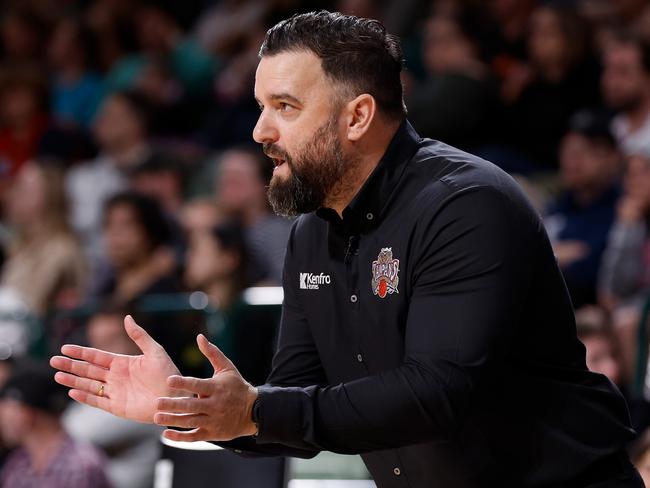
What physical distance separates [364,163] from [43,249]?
4.69 meters

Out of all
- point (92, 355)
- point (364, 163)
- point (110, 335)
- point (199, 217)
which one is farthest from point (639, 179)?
A: point (92, 355)

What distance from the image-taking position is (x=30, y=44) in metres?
9.43

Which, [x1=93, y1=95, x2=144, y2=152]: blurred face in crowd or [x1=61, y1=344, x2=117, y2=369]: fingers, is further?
[x1=93, y1=95, x2=144, y2=152]: blurred face in crowd

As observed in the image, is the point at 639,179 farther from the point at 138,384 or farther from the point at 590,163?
the point at 138,384

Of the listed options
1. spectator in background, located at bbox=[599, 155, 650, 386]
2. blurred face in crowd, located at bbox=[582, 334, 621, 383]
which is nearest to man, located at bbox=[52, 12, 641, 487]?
blurred face in crowd, located at bbox=[582, 334, 621, 383]

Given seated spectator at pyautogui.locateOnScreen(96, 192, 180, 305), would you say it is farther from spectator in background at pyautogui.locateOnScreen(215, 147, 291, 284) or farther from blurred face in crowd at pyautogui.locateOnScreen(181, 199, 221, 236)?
spectator in background at pyautogui.locateOnScreen(215, 147, 291, 284)

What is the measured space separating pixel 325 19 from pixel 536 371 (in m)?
0.81

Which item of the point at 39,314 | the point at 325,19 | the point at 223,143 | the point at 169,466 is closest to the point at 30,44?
the point at 223,143

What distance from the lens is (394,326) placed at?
2281mm

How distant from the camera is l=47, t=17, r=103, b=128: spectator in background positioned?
28.8 ft

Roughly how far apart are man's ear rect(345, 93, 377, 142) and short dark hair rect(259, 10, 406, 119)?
18 millimetres

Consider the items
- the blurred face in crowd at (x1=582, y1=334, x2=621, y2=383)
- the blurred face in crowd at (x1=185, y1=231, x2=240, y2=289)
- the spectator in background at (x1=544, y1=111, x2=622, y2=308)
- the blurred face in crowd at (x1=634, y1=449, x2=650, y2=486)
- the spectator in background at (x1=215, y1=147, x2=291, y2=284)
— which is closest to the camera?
the blurred face in crowd at (x1=634, y1=449, x2=650, y2=486)

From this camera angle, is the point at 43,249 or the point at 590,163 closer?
the point at 590,163

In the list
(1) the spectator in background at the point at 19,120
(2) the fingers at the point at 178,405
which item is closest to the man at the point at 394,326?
(2) the fingers at the point at 178,405
